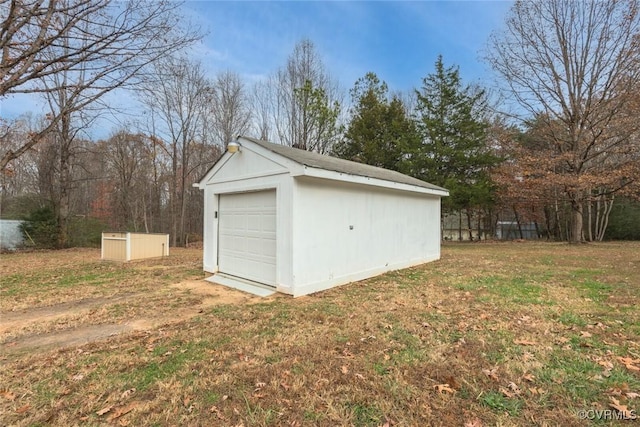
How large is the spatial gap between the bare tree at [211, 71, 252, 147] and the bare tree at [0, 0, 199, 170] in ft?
39.2

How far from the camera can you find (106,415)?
2.17m

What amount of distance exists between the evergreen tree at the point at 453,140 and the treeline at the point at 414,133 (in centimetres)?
8

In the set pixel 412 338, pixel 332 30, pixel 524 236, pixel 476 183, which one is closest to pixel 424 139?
pixel 476 183

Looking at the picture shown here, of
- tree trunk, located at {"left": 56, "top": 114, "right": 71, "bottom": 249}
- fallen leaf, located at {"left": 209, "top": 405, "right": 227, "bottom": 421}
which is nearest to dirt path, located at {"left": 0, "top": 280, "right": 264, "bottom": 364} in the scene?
fallen leaf, located at {"left": 209, "top": 405, "right": 227, "bottom": 421}

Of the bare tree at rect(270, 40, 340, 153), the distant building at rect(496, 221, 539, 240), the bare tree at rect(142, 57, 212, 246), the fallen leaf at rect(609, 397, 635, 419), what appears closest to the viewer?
the fallen leaf at rect(609, 397, 635, 419)

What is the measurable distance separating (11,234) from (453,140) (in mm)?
21812

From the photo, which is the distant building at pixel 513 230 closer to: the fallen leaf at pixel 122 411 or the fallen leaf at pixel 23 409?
the fallen leaf at pixel 122 411

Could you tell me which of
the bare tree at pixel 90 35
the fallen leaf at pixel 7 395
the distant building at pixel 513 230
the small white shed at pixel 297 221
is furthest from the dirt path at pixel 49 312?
the distant building at pixel 513 230

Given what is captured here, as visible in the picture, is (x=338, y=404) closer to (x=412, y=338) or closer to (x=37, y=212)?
(x=412, y=338)

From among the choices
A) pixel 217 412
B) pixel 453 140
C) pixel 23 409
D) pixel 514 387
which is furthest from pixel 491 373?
pixel 453 140

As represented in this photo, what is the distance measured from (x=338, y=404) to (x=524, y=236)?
27209 mm

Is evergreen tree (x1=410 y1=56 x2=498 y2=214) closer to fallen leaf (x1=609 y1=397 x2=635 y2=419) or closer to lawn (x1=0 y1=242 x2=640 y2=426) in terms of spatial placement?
lawn (x1=0 y1=242 x2=640 y2=426)

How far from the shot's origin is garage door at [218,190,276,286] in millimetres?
6016

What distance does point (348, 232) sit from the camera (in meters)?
6.39
